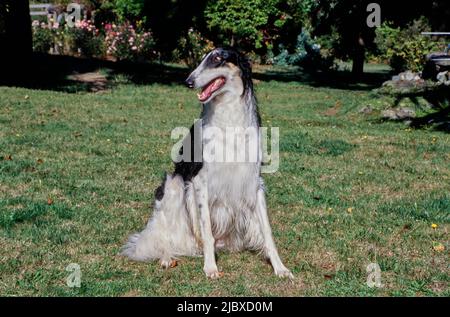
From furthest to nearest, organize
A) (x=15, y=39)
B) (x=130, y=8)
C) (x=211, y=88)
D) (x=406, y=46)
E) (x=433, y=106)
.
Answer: (x=406, y=46) → (x=130, y=8) → (x=15, y=39) → (x=433, y=106) → (x=211, y=88)

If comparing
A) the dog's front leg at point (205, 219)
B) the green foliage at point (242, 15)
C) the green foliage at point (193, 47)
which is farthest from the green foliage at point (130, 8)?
the dog's front leg at point (205, 219)

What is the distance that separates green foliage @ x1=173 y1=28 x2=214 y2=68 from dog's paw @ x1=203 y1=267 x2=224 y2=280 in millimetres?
22040

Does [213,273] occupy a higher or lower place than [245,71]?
lower

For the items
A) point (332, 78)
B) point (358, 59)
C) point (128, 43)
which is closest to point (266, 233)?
point (332, 78)

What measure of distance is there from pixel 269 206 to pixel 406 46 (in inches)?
864

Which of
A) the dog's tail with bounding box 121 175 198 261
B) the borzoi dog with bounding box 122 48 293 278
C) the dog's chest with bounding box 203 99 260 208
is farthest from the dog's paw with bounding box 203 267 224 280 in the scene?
the dog's chest with bounding box 203 99 260 208

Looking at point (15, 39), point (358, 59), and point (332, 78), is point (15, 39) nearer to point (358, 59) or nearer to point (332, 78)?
point (332, 78)

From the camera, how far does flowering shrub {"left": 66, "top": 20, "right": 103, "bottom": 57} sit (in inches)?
1027

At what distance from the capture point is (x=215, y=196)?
16.0 feet

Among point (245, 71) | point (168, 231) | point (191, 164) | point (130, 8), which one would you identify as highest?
point (130, 8)

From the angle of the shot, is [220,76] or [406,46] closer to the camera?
[220,76]

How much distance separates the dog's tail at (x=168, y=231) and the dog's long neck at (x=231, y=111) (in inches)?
29.4

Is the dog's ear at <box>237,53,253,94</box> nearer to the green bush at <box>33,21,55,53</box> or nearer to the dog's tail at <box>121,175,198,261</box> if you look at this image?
the dog's tail at <box>121,175,198,261</box>

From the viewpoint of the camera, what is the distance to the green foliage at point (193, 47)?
86.6 ft
